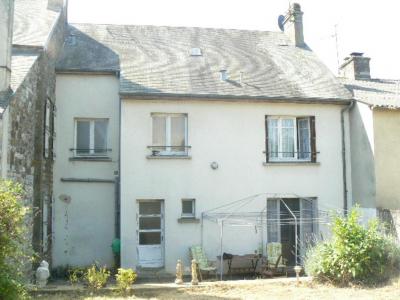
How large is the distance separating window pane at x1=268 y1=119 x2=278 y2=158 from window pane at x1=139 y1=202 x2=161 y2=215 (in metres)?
4.14

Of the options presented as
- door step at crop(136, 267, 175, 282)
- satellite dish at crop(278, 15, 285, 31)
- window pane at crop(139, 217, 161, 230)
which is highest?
satellite dish at crop(278, 15, 285, 31)

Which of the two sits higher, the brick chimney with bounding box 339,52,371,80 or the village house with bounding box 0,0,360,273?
the brick chimney with bounding box 339,52,371,80

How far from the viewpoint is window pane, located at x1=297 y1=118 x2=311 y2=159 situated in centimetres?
1634

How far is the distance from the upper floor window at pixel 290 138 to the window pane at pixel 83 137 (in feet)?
19.7

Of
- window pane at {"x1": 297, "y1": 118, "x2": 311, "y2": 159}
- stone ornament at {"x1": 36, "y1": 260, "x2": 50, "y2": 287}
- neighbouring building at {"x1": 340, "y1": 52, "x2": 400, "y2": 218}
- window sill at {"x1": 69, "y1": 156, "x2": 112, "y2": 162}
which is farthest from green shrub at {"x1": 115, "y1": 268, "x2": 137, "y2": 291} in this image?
neighbouring building at {"x1": 340, "y1": 52, "x2": 400, "y2": 218}

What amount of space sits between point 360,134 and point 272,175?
3178 millimetres

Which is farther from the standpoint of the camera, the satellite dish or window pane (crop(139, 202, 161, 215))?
the satellite dish

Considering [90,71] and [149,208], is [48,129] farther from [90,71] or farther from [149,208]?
[149,208]

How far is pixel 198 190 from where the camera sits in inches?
604

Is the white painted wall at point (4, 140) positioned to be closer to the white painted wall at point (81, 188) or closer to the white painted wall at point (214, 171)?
the white painted wall at point (214, 171)

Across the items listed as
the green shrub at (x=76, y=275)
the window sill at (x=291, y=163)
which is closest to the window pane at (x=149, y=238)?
the green shrub at (x=76, y=275)

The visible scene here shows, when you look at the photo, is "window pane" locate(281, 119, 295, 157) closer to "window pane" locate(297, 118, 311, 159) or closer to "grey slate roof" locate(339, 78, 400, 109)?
"window pane" locate(297, 118, 311, 159)

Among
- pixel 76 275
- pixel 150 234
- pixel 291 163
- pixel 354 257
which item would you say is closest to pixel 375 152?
pixel 291 163

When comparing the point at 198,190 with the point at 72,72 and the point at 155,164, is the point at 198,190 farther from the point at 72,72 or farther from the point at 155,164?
the point at 72,72
